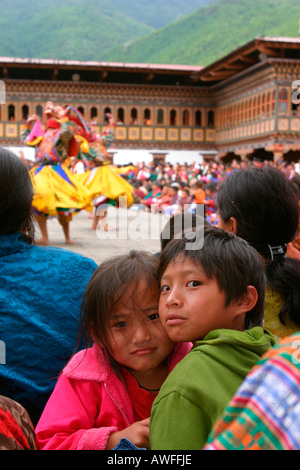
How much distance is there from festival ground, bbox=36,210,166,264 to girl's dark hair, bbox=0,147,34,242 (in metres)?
5.48

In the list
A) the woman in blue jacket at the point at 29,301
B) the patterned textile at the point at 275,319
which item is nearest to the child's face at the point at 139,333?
the woman in blue jacket at the point at 29,301

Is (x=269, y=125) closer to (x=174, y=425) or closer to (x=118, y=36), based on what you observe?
(x=174, y=425)

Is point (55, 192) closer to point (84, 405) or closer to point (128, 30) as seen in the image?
point (84, 405)

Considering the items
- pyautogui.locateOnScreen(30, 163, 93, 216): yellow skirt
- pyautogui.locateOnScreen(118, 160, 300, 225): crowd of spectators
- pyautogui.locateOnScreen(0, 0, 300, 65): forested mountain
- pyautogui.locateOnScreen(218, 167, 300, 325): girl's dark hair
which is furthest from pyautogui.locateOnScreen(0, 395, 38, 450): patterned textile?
pyautogui.locateOnScreen(0, 0, 300, 65): forested mountain

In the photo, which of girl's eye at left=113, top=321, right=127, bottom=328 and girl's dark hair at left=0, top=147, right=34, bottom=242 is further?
girl's dark hair at left=0, top=147, right=34, bottom=242

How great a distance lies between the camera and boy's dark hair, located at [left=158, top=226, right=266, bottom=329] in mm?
1491

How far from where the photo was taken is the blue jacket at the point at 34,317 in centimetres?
193

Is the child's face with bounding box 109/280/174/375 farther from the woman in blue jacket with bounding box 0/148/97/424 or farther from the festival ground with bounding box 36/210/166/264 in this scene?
the festival ground with bounding box 36/210/166/264

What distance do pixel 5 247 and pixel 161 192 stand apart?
15.8 m

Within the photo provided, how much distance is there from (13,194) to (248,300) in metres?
0.93

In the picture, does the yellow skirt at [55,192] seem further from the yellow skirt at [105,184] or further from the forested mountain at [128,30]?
the forested mountain at [128,30]

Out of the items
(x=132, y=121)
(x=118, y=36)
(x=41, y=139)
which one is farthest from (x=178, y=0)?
(x=41, y=139)
